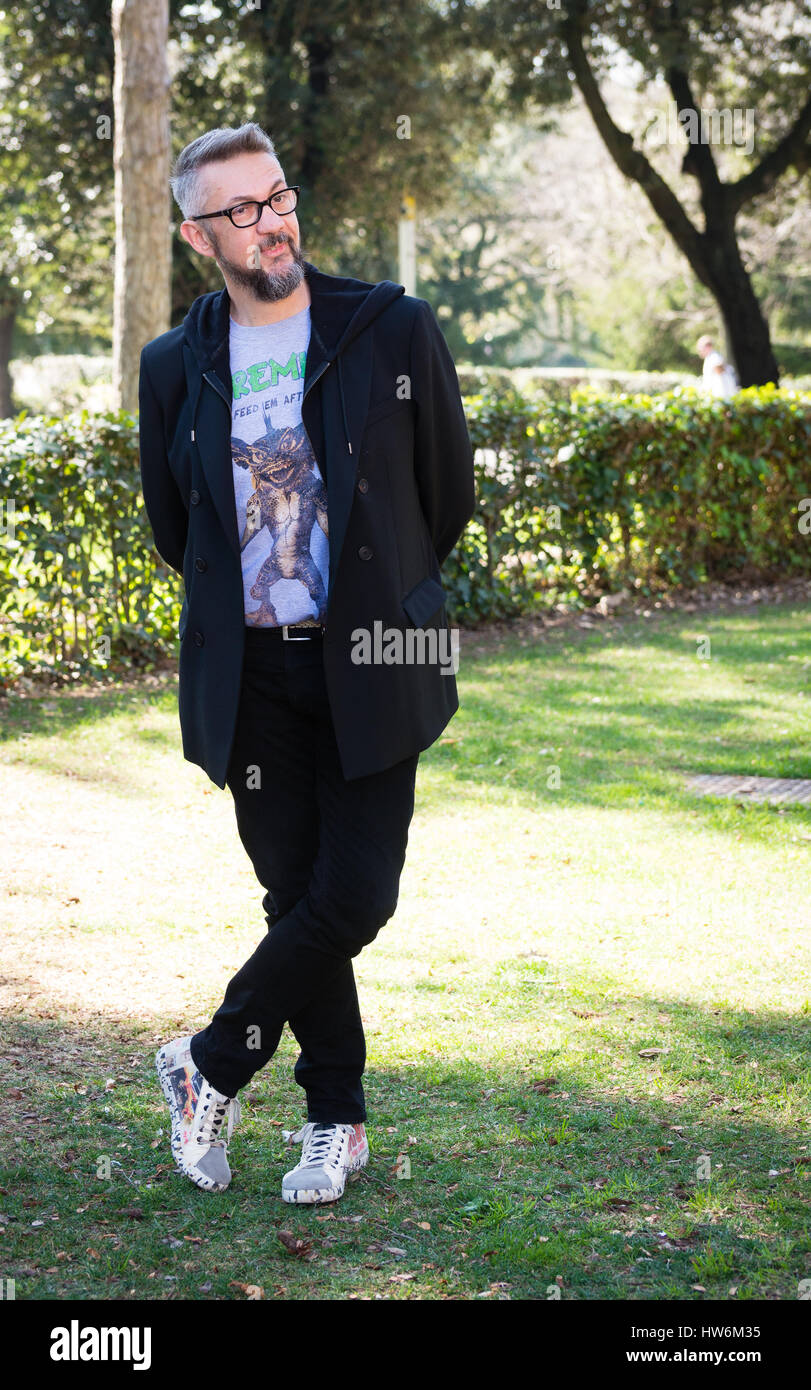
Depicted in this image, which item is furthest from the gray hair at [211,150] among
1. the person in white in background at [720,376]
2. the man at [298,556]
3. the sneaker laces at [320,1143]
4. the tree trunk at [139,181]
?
the person in white in background at [720,376]

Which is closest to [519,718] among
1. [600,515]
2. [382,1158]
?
[600,515]

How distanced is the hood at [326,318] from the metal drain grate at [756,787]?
3.93 metres

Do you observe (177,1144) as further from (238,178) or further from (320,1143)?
(238,178)

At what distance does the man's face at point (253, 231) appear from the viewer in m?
2.82

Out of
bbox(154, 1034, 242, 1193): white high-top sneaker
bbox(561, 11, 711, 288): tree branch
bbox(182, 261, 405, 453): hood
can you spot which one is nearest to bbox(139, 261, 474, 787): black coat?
bbox(182, 261, 405, 453): hood

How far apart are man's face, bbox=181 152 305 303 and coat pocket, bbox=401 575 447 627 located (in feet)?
2.20

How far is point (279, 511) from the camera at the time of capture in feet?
9.39

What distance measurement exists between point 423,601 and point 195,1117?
1310 mm

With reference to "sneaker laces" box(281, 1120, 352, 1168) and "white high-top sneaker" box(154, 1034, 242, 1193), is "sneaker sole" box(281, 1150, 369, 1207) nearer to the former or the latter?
"sneaker laces" box(281, 1120, 352, 1168)

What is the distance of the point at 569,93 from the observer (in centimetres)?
1833

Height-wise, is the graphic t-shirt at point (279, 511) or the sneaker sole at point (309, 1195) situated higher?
the graphic t-shirt at point (279, 511)

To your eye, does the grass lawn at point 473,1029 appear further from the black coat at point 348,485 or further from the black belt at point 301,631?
the black belt at point 301,631

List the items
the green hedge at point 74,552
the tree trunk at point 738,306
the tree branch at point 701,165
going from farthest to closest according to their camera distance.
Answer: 1. the tree trunk at point 738,306
2. the tree branch at point 701,165
3. the green hedge at point 74,552

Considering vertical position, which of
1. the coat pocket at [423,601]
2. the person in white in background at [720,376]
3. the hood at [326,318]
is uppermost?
the person in white in background at [720,376]
